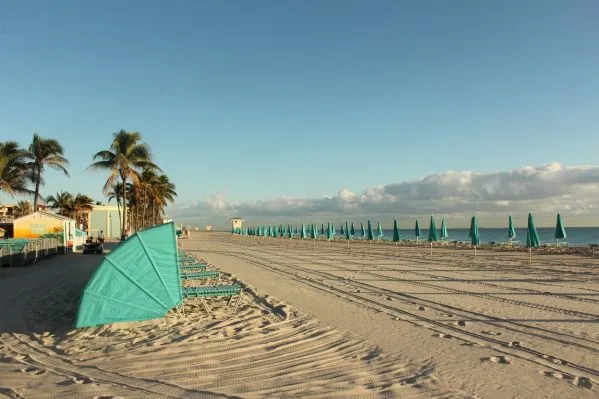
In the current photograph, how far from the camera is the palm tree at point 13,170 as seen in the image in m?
32.3

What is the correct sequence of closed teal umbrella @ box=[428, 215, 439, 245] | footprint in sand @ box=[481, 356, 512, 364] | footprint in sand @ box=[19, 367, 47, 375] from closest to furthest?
footprint in sand @ box=[19, 367, 47, 375] → footprint in sand @ box=[481, 356, 512, 364] → closed teal umbrella @ box=[428, 215, 439, 245]

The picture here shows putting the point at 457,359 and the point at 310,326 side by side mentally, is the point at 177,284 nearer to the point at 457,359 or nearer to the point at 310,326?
the point at 310,326

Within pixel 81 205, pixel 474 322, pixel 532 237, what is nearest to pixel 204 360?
pixel 474 322

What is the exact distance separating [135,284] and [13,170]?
104ft

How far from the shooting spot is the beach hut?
23.1 ft

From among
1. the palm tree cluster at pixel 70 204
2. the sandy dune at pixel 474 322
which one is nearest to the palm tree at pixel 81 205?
the palm tree cluster at pixel 70 204

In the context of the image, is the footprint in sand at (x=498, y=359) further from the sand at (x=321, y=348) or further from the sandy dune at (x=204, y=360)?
the sandy dune at (x=204, y=360)

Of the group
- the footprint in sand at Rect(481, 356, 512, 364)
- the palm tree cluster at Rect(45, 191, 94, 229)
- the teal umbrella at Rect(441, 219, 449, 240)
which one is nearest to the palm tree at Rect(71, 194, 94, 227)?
the palm tree cluster at Rect(45, 191, 94, 229)

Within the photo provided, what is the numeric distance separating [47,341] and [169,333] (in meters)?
1.74

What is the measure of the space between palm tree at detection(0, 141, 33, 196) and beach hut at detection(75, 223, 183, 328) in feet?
98.5

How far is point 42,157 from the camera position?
114ft

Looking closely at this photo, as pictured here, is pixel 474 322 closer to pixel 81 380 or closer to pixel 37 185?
pixel 81 380

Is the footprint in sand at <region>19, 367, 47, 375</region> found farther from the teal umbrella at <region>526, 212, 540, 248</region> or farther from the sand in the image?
the teal umbrella at <region>526, 212, 540, 248</region>

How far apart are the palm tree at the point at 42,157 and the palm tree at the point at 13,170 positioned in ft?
1.98
